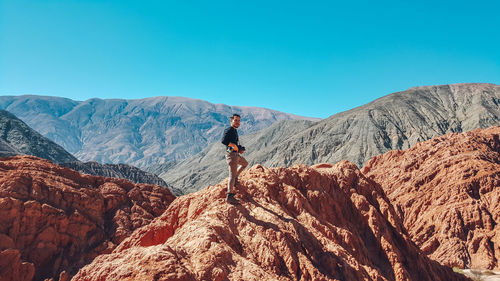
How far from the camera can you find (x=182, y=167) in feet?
514

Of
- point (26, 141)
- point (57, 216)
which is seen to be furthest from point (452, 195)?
point (26, 141)

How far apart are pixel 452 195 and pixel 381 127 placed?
74049 millimetres

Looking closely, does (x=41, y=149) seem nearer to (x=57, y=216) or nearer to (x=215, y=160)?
(x=215, y=160)

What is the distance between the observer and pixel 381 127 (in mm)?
108062

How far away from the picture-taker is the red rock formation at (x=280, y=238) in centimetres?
539

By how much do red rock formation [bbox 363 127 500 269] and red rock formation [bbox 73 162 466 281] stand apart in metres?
23.3

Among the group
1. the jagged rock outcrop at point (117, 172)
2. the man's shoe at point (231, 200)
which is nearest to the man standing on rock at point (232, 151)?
the man's shoe at point (231, 200)

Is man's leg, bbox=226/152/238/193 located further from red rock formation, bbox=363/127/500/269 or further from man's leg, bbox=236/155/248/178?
red rock formation, bbox=363/127/500/269

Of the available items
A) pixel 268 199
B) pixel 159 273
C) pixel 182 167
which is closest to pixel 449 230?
pixel 268 199

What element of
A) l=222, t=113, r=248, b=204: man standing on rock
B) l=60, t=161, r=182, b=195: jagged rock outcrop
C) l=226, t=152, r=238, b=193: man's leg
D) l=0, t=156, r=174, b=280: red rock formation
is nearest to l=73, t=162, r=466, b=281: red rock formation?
l=222, t=113, r=248, b=204: man standing on rock

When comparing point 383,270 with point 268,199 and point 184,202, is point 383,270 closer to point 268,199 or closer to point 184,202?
point 268,199

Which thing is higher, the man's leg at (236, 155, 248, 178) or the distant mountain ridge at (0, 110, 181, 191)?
the man's leg at (236, 155, 248, 178)

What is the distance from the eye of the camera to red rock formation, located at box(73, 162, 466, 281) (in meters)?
5.39

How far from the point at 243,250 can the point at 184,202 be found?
4379 millimetres
